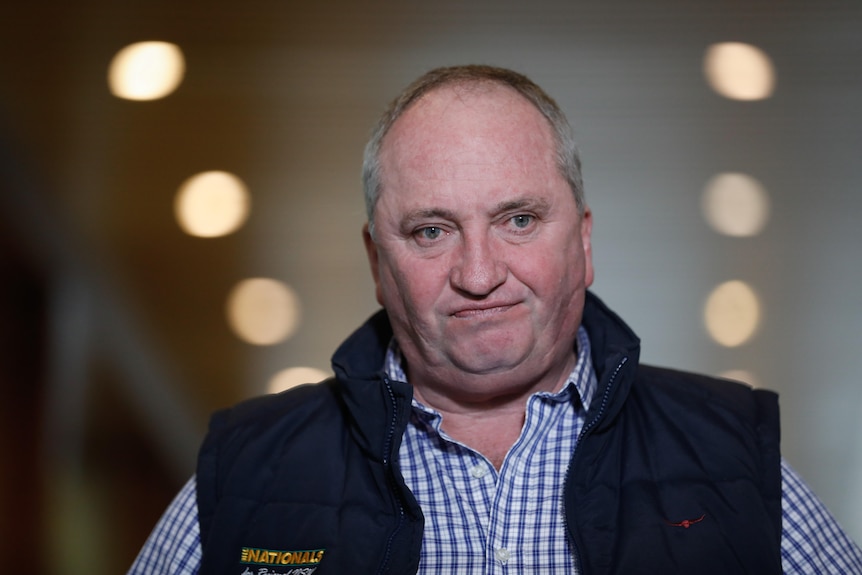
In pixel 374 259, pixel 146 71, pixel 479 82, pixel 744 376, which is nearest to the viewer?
pixel 479 82

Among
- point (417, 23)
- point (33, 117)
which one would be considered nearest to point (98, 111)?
point (33, 117)

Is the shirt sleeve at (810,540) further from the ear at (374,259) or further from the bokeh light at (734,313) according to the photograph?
the bokeh light at (734,313)

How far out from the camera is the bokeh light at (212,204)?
9.75ft

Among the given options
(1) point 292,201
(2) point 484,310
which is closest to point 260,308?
(1) point 292,201

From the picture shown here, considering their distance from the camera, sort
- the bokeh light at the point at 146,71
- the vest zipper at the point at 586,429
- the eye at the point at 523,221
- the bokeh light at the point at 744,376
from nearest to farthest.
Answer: the vest zipper at the point at 586,429, the eye at the point at 523,221, the bokeh light at the point at 744,376, the bokeh light at the point at 146,71

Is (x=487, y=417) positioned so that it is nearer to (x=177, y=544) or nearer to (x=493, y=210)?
(x=493, y=210)

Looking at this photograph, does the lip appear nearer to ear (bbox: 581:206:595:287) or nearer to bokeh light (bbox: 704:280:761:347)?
ear (bbox: 581:206:595:287)

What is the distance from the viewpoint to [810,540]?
1.79 meters

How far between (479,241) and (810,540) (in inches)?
31.6

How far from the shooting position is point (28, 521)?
2955mm

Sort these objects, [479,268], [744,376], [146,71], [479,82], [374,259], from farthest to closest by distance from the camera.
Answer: [146,71], [744,376], [374,259], [479,82], [479,268]

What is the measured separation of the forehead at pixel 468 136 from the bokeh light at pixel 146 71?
142cm

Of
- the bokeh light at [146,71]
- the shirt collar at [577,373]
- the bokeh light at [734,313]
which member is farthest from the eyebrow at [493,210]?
the bokeh light at [146,71]

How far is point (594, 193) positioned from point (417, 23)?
0.74 meters
